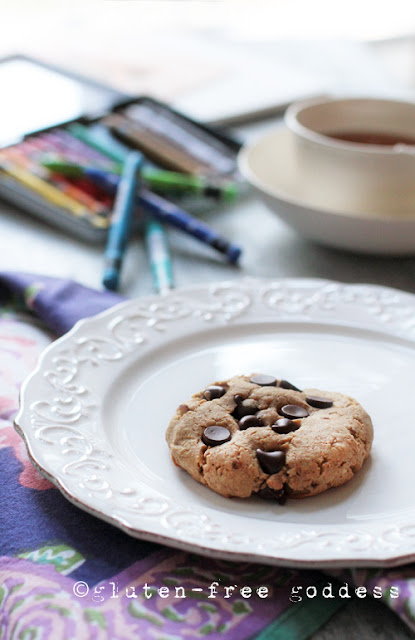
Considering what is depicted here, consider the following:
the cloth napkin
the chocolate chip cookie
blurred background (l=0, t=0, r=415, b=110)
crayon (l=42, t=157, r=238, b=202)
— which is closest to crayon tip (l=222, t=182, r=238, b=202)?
crayon (l=42, t=157, r=238, b=202)

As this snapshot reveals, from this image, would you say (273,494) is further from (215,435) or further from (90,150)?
(90,150)

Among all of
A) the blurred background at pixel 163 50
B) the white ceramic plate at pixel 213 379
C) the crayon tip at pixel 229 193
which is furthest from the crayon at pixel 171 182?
the blurred background at pixel 163 50

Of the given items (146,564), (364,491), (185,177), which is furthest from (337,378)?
(185,177)

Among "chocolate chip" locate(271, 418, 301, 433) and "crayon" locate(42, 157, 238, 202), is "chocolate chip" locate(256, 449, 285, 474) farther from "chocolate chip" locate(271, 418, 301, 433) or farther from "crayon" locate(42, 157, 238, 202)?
"crayon" locate(42, 157, 238, 202)

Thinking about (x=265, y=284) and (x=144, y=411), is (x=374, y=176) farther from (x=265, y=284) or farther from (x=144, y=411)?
(x=144, y=411)

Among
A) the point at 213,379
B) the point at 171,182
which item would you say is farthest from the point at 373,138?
the point at 213,379

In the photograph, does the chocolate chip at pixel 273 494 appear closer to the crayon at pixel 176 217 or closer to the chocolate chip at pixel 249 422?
the chocolate chip at pixel 249 422
